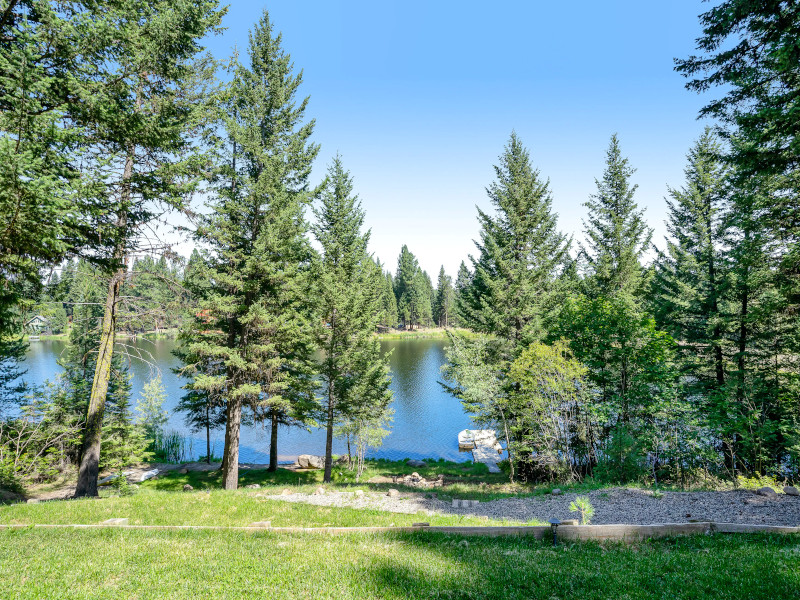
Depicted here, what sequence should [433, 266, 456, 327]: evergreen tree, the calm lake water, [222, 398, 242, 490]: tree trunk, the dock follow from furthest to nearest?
[433, 266, 456, 327]: evergreen tree, the calm lake water, the dock, [222, 398, 242, 490]: tree trunk

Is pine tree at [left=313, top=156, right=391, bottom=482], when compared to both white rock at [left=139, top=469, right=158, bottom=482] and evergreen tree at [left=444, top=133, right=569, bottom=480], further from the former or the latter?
white rock at [left=139, top=469, right=158, bottom=482]

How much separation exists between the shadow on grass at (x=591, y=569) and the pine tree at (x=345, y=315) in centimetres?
1047

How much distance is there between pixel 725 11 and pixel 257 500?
15.0 meters

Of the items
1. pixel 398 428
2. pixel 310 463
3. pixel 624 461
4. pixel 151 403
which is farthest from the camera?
pixel 398 428

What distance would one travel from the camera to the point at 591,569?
540 cm

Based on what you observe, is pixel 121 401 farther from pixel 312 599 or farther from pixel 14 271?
pixel 312 599

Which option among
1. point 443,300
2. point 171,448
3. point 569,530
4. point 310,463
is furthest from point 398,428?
point 443,300

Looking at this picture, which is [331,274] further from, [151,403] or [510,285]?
[151,403]

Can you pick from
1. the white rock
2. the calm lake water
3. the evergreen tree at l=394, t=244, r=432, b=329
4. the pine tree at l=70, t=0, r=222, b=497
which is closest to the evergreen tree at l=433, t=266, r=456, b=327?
the evergreen tree at l=394, t=244, r=432, b=329

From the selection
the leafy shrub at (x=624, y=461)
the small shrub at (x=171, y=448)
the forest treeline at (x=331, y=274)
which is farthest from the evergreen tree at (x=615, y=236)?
the small shrub at (x=171, y=448)

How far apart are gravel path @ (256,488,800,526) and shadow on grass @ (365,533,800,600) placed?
7.57 feet

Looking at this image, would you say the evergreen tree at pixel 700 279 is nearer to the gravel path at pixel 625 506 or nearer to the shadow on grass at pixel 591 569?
the gravel path at pixel 625 506

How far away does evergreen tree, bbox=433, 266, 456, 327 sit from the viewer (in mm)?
86250

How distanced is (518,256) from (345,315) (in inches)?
333
